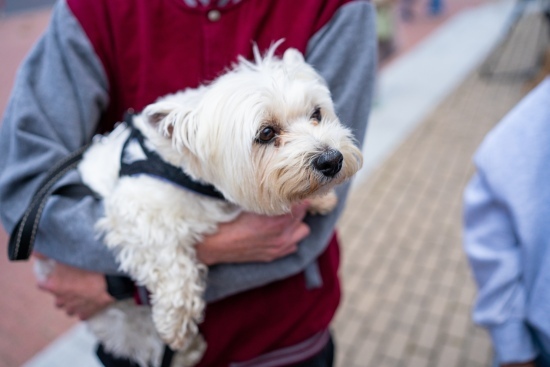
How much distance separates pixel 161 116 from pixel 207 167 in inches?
8.5

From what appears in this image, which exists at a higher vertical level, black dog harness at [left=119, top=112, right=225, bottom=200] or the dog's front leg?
black dog harness at [left=119, top=112, right=225, bottom=200]

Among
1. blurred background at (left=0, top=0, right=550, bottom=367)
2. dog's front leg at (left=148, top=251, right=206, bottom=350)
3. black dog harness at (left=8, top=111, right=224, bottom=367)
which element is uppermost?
black dog harness at (left=8, top=111, right=224, bottom=367)

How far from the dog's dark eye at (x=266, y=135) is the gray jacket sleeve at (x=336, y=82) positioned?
0.77 ft

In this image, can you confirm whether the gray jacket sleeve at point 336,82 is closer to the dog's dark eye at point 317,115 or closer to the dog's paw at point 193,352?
the dog's dark eye at point 317,115

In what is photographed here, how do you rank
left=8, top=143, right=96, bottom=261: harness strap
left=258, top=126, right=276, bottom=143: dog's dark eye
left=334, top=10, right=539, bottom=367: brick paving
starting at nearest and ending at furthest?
1. left=8, top=143, right=96, bottom=261: harness strap
2. left=258, top=126, right=276, bottom=143: dog's dark eye
3. left=334, top=10, right=539, bottom=367: brick paving

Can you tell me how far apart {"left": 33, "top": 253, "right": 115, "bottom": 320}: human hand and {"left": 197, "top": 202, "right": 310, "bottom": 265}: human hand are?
0.36 meters

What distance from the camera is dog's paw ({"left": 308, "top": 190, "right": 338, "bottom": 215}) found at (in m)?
1.64

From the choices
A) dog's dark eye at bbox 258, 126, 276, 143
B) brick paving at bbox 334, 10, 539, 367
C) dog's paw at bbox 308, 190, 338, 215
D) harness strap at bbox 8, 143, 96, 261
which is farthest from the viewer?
brick paving at bbox 334, 10, 539, 367

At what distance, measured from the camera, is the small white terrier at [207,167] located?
1.45 meters

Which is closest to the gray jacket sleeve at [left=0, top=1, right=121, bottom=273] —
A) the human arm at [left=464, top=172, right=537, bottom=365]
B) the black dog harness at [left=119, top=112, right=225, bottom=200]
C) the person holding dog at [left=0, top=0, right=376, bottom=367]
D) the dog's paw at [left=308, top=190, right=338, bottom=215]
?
the person holding dog at [left=0, top=0, right=376, bottom=367]

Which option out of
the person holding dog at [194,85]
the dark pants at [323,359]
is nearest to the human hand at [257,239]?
the person holding dog at [194,85]

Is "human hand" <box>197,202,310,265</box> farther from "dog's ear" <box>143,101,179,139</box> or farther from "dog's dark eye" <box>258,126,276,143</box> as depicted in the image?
"dog's ear" <box>143,101,179,139</box>

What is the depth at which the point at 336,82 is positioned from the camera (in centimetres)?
155

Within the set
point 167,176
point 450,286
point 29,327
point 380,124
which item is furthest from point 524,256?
point 380,124
